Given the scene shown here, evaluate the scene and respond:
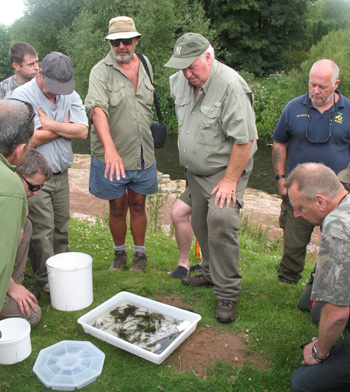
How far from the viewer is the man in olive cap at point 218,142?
330 cm

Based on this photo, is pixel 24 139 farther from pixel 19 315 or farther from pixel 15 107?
pixel 19 315

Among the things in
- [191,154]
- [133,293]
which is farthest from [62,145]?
[133,293]

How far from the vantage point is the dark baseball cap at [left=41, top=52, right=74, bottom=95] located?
3.73 meters

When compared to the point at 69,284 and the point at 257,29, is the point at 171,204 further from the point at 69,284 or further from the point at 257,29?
the point at 257,29

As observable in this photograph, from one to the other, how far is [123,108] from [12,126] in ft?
6.54

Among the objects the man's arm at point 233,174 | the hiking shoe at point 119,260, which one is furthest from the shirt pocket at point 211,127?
the hiking shoe at point 119,260

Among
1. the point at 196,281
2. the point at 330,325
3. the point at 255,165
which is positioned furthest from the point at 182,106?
the point at 255,165

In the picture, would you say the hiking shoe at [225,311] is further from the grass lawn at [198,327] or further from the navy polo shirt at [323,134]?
the navy polo shirt at [323,134]

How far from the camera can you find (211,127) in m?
3.40

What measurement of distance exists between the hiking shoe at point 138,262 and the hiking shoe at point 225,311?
46.3 inches

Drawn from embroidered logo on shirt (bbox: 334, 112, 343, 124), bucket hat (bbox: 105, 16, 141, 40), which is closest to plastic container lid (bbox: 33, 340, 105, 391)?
bucket hat (bbox: 105, 16, 141, 40)

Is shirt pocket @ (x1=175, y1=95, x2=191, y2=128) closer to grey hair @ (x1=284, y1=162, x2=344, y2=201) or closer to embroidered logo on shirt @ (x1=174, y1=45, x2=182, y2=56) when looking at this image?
embroidered logo on shirt @ (x1=174, y1=45, x2=182, y2=56)

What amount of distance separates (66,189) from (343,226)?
2.68m

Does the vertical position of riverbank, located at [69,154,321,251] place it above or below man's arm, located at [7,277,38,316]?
below
